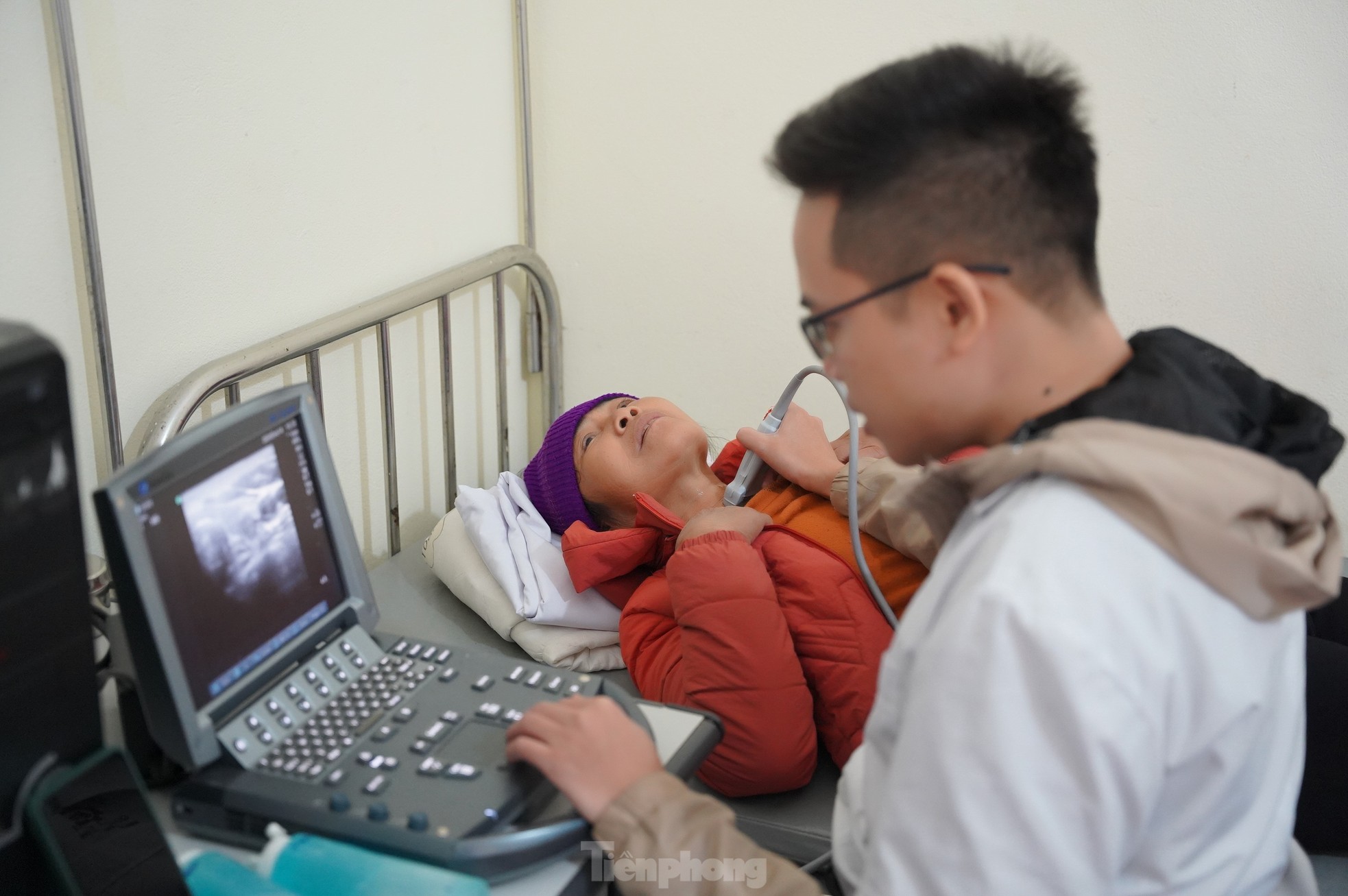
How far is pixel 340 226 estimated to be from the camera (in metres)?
1.86

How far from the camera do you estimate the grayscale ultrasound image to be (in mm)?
918

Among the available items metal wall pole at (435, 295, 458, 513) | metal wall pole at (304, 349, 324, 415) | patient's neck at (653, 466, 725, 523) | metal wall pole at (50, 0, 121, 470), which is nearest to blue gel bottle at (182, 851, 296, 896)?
metal wall pole at (50, 0, 121, 470)

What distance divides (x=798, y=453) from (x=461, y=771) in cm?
100

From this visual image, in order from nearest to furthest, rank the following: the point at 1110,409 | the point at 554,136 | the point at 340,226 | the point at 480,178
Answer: the point at 1110,409 < the point at 340,226 < the point at 480,178 < the point at 554,136

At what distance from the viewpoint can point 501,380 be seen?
2.41 m

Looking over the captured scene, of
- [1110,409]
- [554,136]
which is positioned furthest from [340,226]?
[1110,409]

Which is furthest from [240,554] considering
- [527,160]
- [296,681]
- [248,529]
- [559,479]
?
[527,160]

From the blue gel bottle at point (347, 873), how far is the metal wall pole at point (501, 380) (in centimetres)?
161

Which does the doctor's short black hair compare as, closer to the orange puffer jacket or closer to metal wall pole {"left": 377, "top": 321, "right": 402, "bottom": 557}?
the orange puffer jacket

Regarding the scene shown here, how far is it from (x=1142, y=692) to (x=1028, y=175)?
42 centimetres

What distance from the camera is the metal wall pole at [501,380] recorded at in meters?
2.35

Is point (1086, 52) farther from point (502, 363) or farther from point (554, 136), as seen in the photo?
point (502, 363)

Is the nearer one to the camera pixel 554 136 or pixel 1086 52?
pixel 1086 52

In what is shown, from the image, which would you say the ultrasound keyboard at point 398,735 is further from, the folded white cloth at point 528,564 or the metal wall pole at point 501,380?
the metal wall pole at point 501,380
